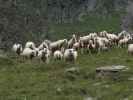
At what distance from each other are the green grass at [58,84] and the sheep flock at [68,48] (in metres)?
2.19

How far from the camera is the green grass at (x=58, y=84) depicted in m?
20.2

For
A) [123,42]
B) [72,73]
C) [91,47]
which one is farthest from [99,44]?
[72,73]

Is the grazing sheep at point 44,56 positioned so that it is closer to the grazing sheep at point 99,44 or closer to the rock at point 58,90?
the grazing sheep at point 99,44

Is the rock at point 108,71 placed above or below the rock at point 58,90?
above

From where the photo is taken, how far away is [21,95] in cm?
2080

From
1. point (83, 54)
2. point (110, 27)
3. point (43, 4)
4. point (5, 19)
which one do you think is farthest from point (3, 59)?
point (110, 27)

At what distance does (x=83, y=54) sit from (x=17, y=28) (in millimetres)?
48381

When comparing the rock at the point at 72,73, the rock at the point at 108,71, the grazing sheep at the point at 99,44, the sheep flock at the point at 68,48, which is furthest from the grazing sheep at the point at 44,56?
the grazing sheep at the point at 99,44

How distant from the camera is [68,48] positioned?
40.2m

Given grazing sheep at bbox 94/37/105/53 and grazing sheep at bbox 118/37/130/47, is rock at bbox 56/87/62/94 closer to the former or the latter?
grazing sheep at bbox 94/37/105/53

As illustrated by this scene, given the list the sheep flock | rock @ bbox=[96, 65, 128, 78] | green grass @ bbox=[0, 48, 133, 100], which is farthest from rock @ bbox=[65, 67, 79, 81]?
the sheep flock

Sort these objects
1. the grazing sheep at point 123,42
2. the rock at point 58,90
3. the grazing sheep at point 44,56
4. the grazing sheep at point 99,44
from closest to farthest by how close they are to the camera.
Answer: the rock at point 58,90 → the grazing sheep at point 44,56 → the grazing sheep at point 99,44 → the grazing sheep at point 123,42

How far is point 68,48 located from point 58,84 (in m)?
17.3

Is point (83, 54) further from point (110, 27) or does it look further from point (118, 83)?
point (110, 27)
